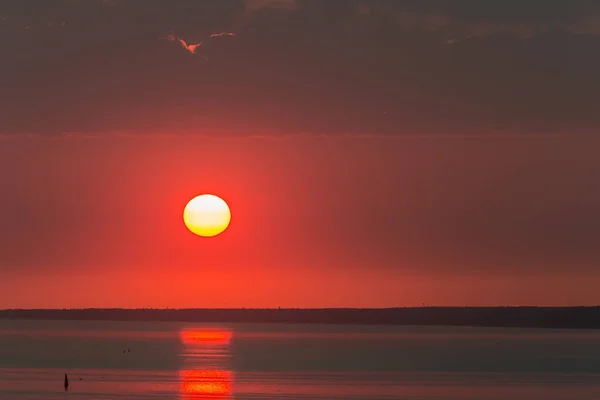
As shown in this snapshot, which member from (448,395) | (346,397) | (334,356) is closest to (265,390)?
(346,397)

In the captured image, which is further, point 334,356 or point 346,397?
point 334,356

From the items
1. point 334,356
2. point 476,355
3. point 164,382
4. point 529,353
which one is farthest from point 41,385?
point 529,353

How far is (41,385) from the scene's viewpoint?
362 ft

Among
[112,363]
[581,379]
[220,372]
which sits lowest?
[581,379]

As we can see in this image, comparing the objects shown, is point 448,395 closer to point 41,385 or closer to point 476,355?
point 41,385

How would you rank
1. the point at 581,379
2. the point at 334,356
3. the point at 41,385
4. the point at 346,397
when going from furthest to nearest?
the point at 334,356 < the point at 581,379 < the point at 41,385 < the point at 346,397

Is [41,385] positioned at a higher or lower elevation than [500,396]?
higher

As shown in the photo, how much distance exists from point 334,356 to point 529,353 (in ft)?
112

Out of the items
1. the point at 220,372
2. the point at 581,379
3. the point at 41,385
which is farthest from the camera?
the point at 220,372

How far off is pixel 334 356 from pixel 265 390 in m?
71.6

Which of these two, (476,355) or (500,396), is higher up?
(476,355)

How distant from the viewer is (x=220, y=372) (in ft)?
426

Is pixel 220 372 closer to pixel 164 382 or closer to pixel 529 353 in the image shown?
pixel 164 382

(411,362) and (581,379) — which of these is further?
(411,362)
